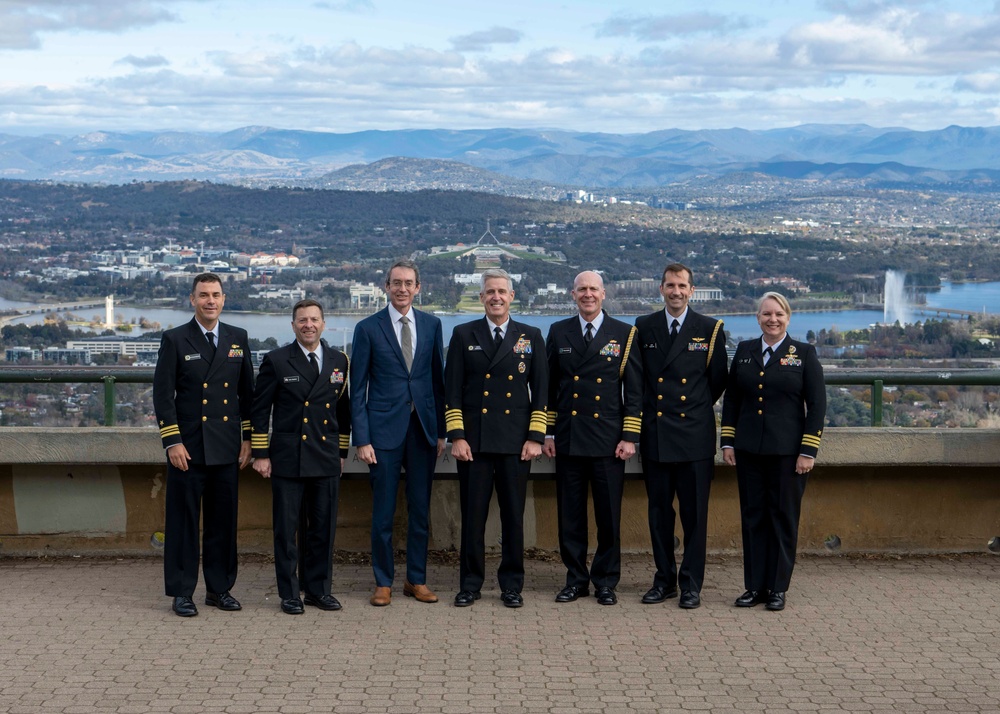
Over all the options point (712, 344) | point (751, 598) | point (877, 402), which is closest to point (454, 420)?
point (712, 344)

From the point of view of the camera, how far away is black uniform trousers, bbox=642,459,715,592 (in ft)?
23.3

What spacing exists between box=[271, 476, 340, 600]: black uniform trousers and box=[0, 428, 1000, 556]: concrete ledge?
1079 mm

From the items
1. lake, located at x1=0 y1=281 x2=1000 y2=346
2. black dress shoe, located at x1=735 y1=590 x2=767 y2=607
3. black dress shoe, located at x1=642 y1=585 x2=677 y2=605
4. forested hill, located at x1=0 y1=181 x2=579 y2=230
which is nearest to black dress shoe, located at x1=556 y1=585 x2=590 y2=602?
black dress shoe, located at x1=642 y1=585 x2=677 y2=605

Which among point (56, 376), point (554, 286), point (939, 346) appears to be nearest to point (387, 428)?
point (56, 376)

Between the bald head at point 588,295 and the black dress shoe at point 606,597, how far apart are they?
1614 millimetres

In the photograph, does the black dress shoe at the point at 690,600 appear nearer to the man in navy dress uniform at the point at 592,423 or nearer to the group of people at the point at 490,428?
the group of people at the point at 490,428

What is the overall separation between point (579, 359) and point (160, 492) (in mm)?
3129

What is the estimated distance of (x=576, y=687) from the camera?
5660mm

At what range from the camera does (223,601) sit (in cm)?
699

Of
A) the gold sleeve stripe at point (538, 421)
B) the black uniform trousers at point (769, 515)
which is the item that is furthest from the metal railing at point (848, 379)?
the gold sleeve stripe at point (538, 421)

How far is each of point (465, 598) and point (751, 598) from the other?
1.69 m

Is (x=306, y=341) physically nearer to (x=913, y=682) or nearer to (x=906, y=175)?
(x=913, y=682)

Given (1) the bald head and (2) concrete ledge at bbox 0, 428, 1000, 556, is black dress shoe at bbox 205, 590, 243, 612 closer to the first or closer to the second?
(2) concrete ledge at bbox 0, 428, 1000, 556

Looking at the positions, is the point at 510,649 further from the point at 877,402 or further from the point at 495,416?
the point at 877,402
